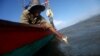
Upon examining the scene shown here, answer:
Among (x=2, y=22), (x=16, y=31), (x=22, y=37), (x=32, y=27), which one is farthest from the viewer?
(x=32, y=27)

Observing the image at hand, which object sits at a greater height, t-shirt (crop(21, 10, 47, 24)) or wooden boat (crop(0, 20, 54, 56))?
t-shirt (crop(21, 10, 47, 24))

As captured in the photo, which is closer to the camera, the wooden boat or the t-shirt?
the wooden boat

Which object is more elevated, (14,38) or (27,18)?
(27,18)

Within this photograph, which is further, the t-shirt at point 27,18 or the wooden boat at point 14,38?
the t-shirt at point 27,18

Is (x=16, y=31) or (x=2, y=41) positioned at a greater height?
(x=16, y=31)

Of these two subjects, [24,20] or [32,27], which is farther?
[24,20]

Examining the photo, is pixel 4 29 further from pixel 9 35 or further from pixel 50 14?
pixel 50 14

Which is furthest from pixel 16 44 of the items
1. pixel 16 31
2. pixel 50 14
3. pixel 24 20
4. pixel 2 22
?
pixel 50 14

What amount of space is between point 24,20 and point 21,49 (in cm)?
196

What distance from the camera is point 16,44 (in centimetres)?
286

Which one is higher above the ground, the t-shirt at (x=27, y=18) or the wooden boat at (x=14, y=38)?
the t-shirt at (x=27, y=18)

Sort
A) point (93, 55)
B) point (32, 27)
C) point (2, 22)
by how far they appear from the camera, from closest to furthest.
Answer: point (2, 22) < point (32, 27) < point (93, 55)

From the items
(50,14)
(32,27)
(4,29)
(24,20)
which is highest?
(50,14)

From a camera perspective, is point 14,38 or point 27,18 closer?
point 14,38
